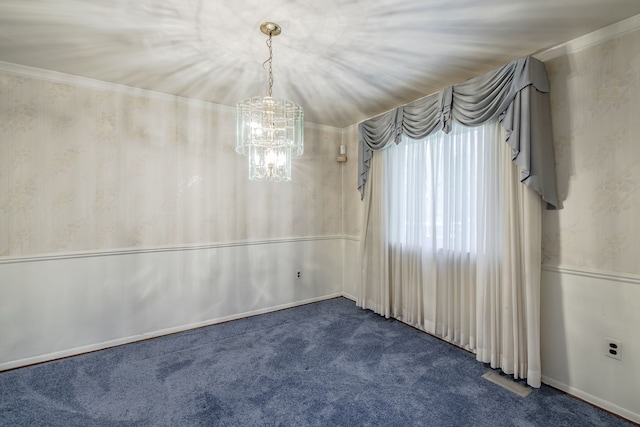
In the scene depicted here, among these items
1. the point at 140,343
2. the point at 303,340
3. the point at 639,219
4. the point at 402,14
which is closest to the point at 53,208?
the point at 140,343

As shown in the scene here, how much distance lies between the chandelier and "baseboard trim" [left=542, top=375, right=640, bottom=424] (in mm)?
2511

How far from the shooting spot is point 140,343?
113 inches

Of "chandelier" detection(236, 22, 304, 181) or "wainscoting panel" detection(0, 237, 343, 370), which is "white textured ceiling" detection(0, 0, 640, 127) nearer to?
"chandelier" detection(236, 22, 304, 181)

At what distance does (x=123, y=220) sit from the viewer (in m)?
2.89

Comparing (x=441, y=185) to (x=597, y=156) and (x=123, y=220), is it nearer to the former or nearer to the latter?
(x=597, y=156)

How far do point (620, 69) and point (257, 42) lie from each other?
2.44 meters

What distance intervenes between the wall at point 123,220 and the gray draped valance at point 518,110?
203 cm

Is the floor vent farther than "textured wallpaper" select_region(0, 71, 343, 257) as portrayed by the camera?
No

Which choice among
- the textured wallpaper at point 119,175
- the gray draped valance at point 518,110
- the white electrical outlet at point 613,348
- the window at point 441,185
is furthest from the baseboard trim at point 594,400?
the textured wallpaper at point 119,175

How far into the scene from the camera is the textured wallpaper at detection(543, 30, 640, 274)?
1.88m

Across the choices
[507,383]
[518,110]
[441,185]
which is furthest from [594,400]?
[518,110]

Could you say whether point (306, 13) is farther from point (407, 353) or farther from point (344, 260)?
point (344, 260)

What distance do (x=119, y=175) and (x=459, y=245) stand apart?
11.0ft

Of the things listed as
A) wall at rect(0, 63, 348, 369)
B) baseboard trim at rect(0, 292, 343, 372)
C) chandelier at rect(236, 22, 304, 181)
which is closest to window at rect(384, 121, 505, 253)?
Result: wall at rect(0, 63, 348, 369)
